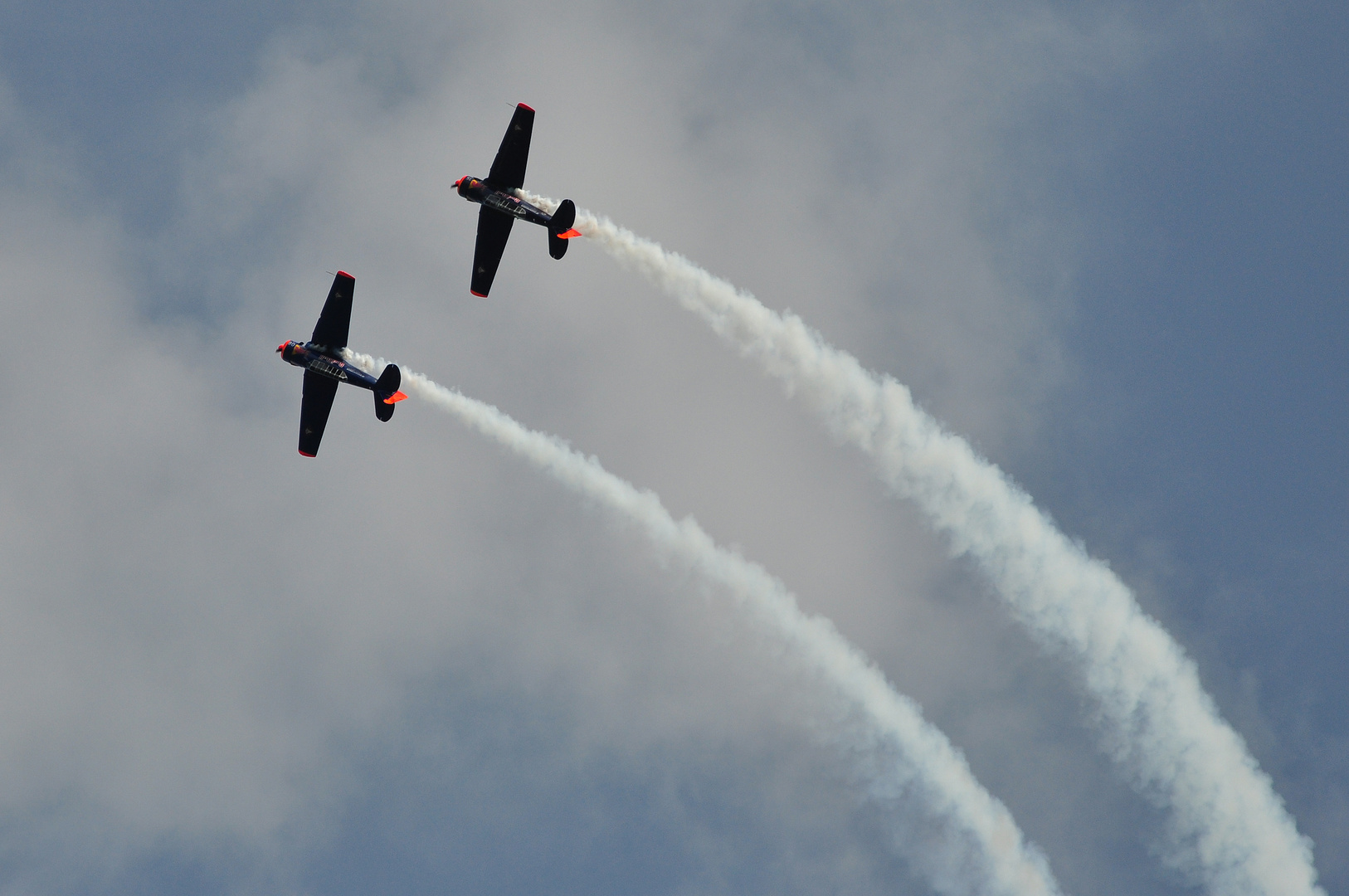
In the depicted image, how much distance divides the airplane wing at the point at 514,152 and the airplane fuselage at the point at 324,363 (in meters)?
11.7

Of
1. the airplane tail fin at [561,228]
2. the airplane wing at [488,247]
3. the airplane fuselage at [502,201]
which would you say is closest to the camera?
the airplane tail fin at [561,228]

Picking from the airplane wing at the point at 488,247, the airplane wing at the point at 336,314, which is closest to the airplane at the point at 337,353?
the airplane wing at the point at 336,314

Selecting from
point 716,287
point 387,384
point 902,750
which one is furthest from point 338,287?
point 902,750

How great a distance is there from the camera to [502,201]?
73625 millimetres

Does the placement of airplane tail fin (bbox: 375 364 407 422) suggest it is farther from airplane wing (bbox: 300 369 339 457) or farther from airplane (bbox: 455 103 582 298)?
airplane (bbox: 455 103 582 298)

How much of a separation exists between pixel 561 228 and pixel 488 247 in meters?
6.54

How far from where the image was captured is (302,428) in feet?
261

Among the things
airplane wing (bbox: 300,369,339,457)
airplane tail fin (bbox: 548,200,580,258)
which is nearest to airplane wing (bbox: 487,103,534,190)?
airplane tail fin (bbox: 548,200,580,258)

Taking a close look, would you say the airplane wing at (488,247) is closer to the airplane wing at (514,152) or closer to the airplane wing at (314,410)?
the airplane wing at (514,152)

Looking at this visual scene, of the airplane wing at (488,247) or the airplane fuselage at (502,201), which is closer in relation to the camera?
the airplane fuselage at (502,201)

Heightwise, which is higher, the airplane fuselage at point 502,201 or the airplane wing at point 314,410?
the airplane fuselage at point 502,201

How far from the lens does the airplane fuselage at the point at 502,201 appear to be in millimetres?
73438

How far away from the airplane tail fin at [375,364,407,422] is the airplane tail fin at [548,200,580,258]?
9794 mm

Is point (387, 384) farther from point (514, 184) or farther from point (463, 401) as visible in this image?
point (514, 184)
